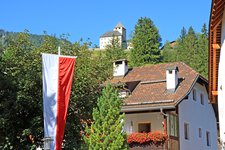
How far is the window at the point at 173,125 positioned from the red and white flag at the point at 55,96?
14458mm

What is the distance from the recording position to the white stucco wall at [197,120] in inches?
1253

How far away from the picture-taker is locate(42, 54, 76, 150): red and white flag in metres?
15.9

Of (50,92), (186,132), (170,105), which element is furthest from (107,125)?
(186,132)

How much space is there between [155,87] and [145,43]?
51.6 m

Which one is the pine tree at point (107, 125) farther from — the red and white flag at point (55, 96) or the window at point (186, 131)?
the window at point (186, 131)

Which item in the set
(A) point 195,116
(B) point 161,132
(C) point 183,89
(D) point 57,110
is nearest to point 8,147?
(D) point 57,110

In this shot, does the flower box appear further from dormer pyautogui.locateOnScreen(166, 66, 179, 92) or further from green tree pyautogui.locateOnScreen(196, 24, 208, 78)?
green tree pyautogui.locateOnScreen(196, 24, 208, 78)

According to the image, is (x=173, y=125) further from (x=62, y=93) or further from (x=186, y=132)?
(x=62, y=93)

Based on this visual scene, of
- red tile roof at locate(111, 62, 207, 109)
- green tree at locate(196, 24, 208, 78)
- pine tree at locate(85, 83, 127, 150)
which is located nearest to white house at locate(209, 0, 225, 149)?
pine tree at locate(85, 83, 127, 150)

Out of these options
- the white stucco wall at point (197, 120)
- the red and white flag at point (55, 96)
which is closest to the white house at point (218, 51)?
the red and white flag at point (55, 96)

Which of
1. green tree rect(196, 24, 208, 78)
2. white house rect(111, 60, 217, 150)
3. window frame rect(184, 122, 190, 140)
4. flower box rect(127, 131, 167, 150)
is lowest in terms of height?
flower box rect(127, 131, 167, 150)

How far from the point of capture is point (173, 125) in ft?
100

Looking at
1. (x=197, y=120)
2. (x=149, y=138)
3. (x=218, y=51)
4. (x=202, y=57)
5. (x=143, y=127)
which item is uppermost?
(x=202, y=57)

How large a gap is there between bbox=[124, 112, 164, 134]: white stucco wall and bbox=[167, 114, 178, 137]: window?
1.78 feet
